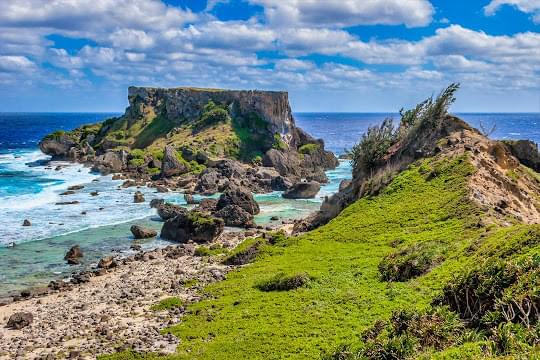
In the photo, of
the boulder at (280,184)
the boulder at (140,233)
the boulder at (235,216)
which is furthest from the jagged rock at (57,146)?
the boulder at (140,233)

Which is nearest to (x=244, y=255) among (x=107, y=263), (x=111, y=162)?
(x=107, y=263)

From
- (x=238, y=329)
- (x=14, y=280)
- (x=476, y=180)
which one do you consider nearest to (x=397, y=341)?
(x=238, y=329)

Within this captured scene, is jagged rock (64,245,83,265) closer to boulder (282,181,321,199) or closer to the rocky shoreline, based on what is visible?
the rocky shoreline

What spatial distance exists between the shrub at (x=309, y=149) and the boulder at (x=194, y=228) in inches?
2628

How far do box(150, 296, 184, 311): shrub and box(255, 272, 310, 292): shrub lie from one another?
5.27 meters

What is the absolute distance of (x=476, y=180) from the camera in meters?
43.2

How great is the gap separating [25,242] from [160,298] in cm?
2490

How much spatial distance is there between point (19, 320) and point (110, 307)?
5532mm

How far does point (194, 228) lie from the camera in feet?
185

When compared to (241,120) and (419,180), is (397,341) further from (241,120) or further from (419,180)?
(241,120)

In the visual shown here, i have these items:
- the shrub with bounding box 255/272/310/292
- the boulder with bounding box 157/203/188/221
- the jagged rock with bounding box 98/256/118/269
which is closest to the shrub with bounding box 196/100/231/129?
the boulder with bounding box 157/203/188/221

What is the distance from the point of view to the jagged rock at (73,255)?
48.6 metres

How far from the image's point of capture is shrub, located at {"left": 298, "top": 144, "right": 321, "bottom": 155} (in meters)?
122

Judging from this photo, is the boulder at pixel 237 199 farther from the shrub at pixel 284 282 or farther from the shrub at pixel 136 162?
the shrub at pixel 136 162
